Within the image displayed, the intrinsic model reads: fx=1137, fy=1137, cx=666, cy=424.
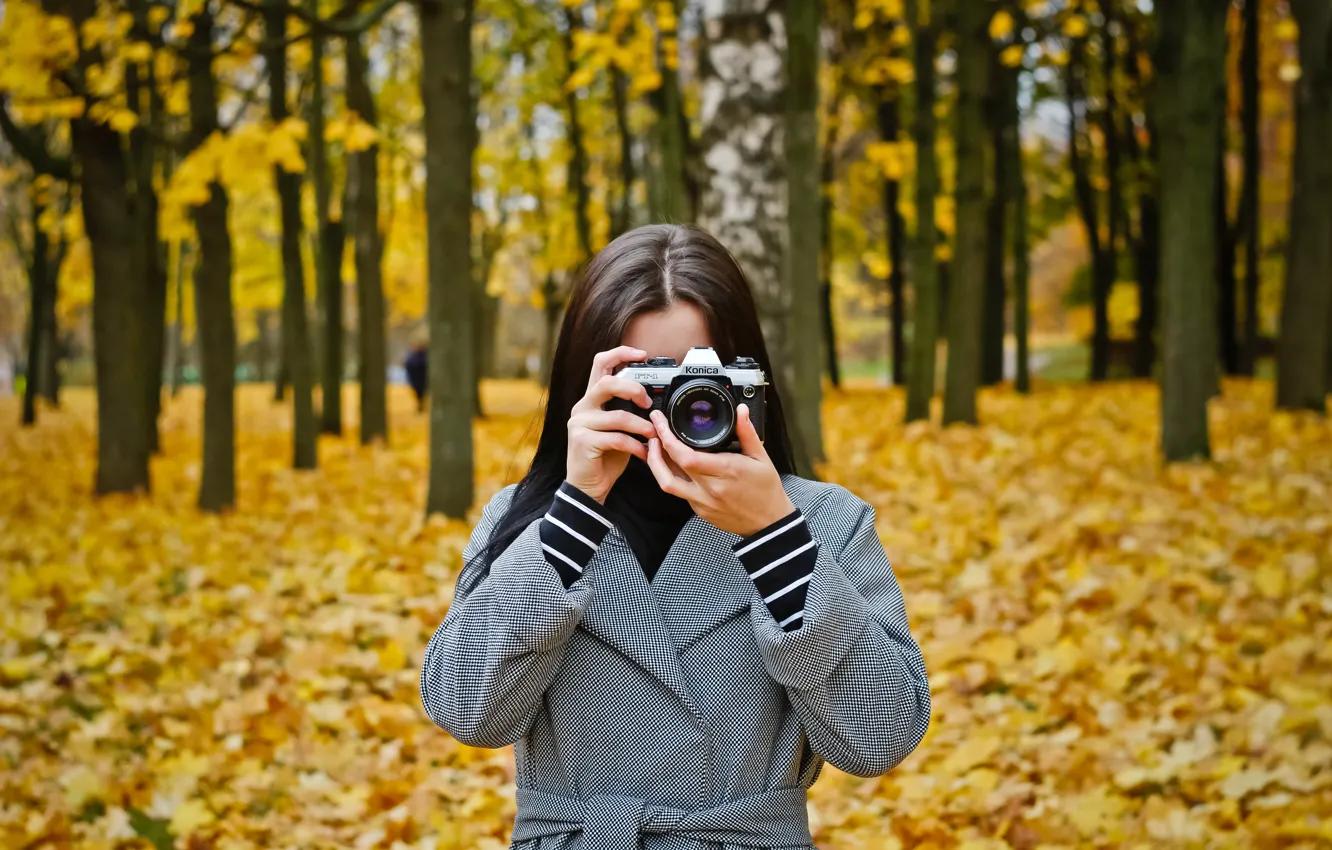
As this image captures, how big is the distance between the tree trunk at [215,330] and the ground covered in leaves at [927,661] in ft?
1.64

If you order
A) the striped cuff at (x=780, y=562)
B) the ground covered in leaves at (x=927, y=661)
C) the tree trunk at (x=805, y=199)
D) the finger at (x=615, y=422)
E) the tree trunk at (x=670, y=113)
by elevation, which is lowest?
the ground covered in leaves at (x=927, y=661)

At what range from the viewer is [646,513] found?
194 cm

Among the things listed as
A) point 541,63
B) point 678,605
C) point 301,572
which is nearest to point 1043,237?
point 541,63

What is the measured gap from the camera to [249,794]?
13.1 feet

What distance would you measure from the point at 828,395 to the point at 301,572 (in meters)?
12.5

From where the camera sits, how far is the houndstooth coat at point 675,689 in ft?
5.45

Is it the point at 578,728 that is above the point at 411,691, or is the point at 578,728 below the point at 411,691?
above

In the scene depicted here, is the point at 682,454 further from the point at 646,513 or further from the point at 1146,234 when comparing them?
the point at 1146,234

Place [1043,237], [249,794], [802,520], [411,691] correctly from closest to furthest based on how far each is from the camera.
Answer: [802,520] < [249,794] < [411,691] < [1043,237]

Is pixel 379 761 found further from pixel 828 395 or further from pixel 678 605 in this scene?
pixel 828 395

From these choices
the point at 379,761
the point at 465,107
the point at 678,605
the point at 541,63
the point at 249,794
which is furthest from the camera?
the point at 541,63

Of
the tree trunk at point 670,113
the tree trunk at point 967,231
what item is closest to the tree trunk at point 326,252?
the tree trunk at point 670,113

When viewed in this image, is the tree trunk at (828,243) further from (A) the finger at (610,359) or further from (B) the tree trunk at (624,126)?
(A) the finger at (610,359)

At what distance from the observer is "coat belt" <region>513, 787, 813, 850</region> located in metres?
1.70
